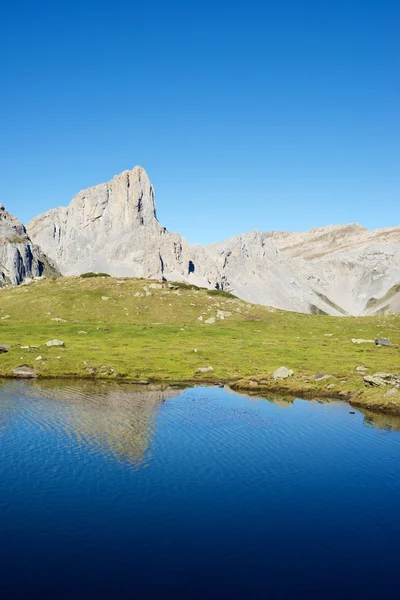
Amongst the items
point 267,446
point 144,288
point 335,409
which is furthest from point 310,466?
point 144,288

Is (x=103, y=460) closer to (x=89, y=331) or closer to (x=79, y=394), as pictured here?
(x=79, y=394)

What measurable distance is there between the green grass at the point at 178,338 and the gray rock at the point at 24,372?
2.88 ft

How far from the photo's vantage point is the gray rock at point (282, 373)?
65.9 metres

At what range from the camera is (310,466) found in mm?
36875

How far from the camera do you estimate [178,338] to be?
89812mm

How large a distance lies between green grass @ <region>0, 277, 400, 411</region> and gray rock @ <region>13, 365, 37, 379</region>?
0.88 m

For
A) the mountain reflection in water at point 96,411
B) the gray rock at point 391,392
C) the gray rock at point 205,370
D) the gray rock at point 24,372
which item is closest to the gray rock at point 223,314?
the gray rock at point 205,370

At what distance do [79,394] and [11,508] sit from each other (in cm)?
2989

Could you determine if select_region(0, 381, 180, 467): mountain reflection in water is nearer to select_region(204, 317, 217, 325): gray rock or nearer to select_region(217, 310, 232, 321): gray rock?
select_region(204, 317, 217, 325): gray rock

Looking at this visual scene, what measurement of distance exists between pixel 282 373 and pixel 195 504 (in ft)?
127

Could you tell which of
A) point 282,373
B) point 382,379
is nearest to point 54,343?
point 282,373

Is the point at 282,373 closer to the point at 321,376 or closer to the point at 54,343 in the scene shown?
the point at 321,376

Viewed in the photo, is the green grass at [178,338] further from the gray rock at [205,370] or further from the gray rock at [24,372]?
the gray rock at [24,372]

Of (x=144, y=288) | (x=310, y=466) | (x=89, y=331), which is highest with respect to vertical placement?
(x=144, y=288)
